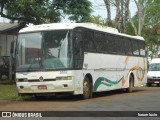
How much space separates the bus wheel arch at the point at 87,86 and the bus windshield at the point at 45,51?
65.9 inches

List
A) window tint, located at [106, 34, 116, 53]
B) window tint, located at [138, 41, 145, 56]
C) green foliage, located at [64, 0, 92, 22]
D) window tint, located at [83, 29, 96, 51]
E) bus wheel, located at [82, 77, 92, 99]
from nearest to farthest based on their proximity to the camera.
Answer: bus wheel, located at [82, 77, 92, 99]
window tint, located at [83, 29, 96, 51]
window tint, located at [106, 34, 116, 53]
window tint, located at [138, 41, 145, 56]
green foliage, located at [64, 0, 92, 22]

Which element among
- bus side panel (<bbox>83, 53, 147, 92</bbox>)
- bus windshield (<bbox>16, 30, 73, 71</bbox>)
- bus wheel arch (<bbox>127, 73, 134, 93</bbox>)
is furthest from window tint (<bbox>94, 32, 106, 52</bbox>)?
bus wheel arch (<bbox>127, 73, 134, 93</bbox>)

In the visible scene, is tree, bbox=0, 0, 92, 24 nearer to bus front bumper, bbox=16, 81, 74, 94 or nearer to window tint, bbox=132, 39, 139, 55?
window tint, bbox=132, 39, 139, 55

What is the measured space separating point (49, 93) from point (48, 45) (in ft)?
6.24

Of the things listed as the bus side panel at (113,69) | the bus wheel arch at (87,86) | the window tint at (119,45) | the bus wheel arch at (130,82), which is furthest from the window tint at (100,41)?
the bus wheel arch at (130,82)

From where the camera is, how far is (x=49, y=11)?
30359mm

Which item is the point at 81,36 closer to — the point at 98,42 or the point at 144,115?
the point at 98,42

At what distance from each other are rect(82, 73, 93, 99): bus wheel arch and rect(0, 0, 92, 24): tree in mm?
9400

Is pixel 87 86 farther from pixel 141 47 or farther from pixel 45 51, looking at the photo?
pixel 141 47

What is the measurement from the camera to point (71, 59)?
62.1 feet

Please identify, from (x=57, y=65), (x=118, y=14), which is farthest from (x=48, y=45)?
(x=118, y=14)

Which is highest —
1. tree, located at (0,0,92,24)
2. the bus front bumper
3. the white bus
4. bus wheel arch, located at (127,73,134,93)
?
tree, located at (0,0,92,24)

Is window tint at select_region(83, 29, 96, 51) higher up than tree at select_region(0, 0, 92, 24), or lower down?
lower down

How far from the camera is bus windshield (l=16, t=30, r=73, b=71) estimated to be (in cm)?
1892
